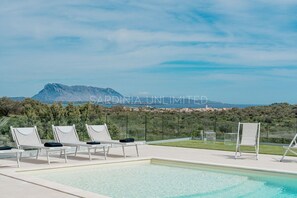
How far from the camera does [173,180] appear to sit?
8.27 meters

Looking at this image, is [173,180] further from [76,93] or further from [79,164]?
[76,93]

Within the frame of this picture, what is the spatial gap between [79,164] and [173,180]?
7.52 ft

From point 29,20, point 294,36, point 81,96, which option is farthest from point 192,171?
point 81,96

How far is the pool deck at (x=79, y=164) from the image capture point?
6062 millimetres

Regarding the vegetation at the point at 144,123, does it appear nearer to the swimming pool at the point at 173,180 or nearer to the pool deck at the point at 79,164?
the pool deck at the point at 79,164

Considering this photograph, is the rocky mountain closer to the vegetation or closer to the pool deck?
the vegetation

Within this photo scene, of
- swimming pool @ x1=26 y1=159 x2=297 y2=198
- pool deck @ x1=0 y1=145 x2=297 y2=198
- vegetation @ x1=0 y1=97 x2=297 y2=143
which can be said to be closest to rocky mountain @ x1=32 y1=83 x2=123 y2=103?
vegetation @ x1=0 y1=97 x2=297 y2=143

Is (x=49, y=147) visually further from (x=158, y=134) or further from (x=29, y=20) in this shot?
(x=29, y=20)

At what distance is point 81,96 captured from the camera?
65.7m

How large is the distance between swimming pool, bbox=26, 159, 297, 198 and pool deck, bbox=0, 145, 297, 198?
0.71ft

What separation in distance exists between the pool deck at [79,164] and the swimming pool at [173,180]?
0.71 ft

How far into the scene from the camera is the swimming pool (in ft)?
23.9

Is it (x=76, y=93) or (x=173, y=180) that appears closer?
(x=173, y=180)

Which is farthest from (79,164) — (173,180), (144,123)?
(144,123)
